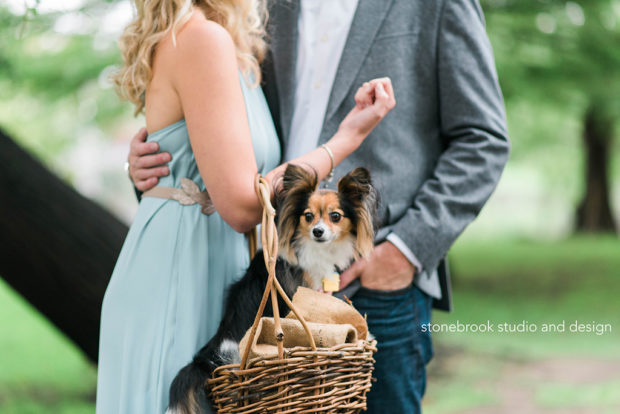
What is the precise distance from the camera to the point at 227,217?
1.83m

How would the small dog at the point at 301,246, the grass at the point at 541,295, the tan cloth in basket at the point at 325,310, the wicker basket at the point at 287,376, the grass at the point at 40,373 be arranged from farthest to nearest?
the grass at the point at 541,295 < the grass at the point at 40,373 < the small dog at the point at 301,246 < the tan cloth in basket at the point at 325,310 < the wicker basket at the point at 287,376

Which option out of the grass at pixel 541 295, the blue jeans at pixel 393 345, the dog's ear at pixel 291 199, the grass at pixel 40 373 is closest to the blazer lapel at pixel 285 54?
the dog's ear at pixel 291 199

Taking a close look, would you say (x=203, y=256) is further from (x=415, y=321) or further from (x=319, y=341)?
(x=415, y=321)

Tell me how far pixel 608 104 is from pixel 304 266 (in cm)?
705

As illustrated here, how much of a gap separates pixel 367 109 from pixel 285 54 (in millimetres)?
532

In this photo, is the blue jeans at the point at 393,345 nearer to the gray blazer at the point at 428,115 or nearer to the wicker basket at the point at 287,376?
the gray blazer at the point at 428,115

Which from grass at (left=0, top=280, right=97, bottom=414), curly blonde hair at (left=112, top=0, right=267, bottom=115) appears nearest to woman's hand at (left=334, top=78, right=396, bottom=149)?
curly blonde hair at (left=112, top=0, right=267, bottom=115)

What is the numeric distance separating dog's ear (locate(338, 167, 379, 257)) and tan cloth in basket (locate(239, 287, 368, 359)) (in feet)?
0.92

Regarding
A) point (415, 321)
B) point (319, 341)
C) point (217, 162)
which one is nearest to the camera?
point (319, 341)

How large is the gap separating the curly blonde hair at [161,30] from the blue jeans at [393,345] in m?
0.91

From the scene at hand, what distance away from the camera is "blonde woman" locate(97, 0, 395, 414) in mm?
1775

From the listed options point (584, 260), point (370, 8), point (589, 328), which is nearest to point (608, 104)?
point (589, 328)

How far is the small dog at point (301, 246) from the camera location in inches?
67.7

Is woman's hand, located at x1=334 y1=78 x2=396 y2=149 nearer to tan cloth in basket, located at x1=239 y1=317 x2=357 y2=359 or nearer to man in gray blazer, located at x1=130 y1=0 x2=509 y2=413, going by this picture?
man in gray blazer, located at x1=130 y1=0 x2=509 y2=413
